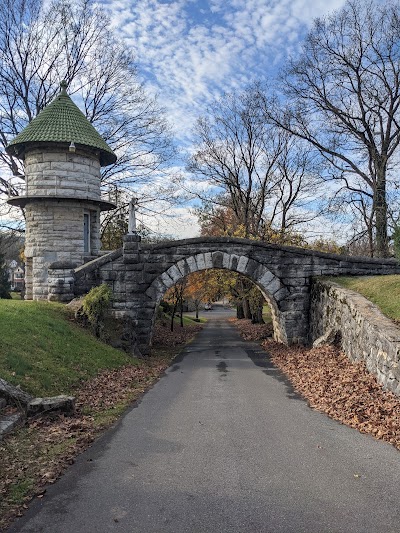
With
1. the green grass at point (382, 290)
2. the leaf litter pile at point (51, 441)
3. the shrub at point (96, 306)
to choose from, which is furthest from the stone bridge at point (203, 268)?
the leaf litter pile at point (51, 441)

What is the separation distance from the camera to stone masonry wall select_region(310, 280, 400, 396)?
7895 millimetres

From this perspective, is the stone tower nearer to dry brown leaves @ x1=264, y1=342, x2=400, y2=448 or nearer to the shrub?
the shrub

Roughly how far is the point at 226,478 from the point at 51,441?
95.2 inches

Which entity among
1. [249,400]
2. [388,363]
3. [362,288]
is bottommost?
[249,400]

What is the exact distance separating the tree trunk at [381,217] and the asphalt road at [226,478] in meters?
18.7

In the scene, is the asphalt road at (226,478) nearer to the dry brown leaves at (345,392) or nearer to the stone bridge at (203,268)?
the dry brown leaves at (345,392)

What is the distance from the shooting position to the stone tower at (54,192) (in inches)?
698

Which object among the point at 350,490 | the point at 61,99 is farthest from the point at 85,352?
the point at 61,99

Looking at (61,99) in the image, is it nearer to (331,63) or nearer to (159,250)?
(159,250)

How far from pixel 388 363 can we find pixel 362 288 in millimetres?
5731

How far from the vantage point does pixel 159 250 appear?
16016mm

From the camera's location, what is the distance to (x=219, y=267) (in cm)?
1627

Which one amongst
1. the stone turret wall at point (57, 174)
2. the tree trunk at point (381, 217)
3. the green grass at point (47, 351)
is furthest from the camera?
the tree trunk at point (381, 217)

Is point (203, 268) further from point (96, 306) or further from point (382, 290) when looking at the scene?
point (382, 290)
